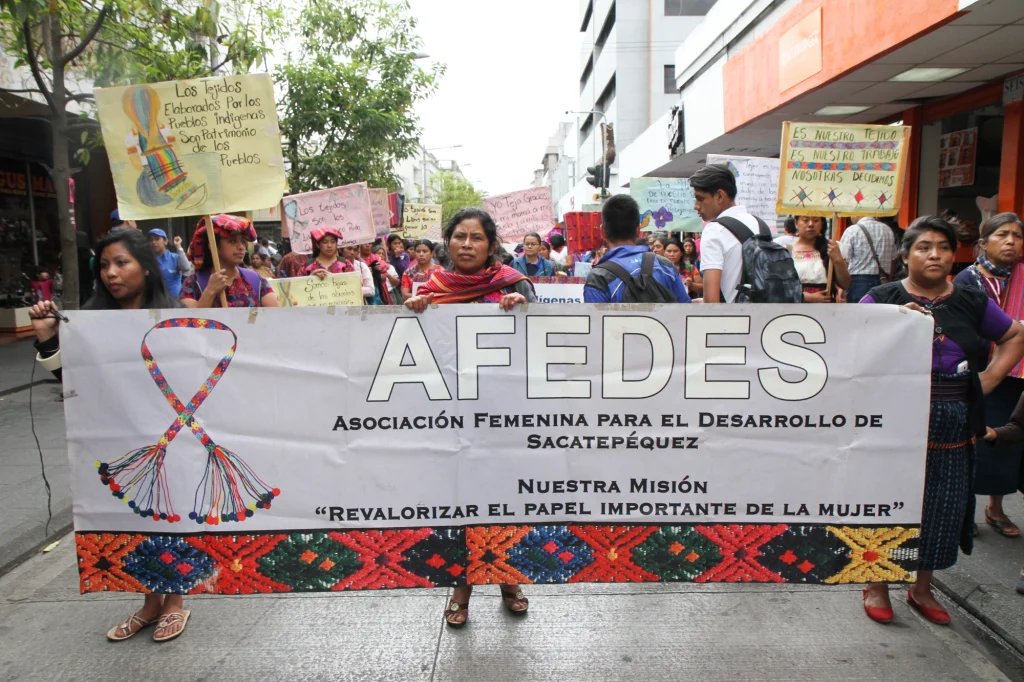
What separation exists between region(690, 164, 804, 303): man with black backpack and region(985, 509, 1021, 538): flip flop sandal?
1.98 m

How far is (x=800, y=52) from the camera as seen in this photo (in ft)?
35.1

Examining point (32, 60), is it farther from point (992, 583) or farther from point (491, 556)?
point (992, 583)

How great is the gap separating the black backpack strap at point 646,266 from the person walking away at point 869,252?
3.95 metres

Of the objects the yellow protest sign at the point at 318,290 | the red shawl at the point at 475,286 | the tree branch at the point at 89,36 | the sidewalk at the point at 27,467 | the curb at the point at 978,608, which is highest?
the tree branch at the point at 89,36

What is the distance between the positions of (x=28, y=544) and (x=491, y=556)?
10.1 feet

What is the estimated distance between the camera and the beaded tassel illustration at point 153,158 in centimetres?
358

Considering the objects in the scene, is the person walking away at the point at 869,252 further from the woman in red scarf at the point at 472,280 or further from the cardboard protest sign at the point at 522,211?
the cardboard protest sign at the point at 522,211

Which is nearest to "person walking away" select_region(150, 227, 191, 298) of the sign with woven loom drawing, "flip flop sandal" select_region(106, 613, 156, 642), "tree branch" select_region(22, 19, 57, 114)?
"tree branch" select_region(22, 19, 57, 114)

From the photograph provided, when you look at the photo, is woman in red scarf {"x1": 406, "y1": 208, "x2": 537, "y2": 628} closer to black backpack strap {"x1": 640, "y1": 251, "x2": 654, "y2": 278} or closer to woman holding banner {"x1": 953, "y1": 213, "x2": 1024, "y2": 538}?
black backpack strap {"x1": 640, "y1": 251, "x2": 654, "y2": 278}

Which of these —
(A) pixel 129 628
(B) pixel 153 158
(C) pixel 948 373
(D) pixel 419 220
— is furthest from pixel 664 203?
(A) pixel 129 628

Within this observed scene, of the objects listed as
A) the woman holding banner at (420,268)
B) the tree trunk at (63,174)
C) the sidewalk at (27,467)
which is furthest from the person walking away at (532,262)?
the sidewalk at (27,467)

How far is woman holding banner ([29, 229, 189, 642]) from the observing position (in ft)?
11.2

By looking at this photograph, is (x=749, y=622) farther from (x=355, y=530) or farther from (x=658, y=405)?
(x=355, y=530)

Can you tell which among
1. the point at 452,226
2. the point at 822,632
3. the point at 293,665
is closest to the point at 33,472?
the point at 293,665
